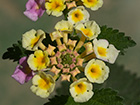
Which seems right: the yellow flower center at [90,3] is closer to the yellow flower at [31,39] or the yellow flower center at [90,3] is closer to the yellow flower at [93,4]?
the yellow flower at [93,4]

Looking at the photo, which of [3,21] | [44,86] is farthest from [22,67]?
[3,21]

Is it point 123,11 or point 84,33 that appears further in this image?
point 123,11

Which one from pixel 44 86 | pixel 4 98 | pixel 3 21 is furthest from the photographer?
pixel 3 21

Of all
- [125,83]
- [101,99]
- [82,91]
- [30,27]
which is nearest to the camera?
[82,91]

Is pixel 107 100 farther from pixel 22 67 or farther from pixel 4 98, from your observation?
pixel 4 98

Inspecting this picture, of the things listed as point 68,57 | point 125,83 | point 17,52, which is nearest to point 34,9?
point 17,52

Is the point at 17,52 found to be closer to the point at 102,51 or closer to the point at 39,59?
the point at 39,59

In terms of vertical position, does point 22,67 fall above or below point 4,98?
above

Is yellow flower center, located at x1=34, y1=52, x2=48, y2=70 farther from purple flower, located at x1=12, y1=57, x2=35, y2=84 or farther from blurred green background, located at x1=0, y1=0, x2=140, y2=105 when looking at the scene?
blurred green background, located at x1=0, y1=0, x2=140, y2=105
